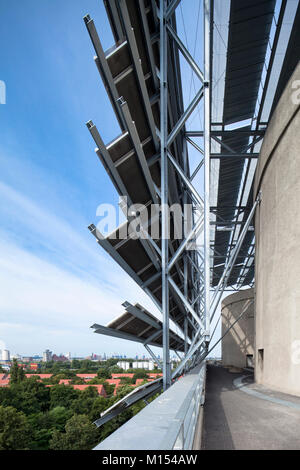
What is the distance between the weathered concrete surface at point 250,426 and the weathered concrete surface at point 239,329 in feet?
77.9

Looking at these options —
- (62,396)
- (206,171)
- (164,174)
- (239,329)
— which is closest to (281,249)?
(206,171)

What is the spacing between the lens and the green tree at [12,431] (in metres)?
41.9

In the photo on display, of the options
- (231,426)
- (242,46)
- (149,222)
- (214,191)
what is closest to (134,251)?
(149,222)

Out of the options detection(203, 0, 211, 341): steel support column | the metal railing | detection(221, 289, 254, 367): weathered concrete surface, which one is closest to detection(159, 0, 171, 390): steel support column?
detection(203, 0, 211, 341): steel support column

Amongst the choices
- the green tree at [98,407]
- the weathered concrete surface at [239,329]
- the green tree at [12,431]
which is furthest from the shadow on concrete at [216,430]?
the green tree at [98,407]

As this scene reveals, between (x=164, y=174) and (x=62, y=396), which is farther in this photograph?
(x=62, y=396)

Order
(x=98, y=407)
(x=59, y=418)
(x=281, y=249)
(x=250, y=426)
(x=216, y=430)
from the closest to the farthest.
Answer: (x=216, y=430), (x=250, y=426), (x=281, y=249), (x=59, y=418), (x=98, y=407)

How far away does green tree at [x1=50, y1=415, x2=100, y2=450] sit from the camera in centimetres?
4662

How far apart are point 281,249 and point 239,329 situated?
2527 centimetres

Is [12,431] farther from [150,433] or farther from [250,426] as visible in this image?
[150,433]

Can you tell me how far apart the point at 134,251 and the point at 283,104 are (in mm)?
7042

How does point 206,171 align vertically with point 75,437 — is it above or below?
above

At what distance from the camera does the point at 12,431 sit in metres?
43.1

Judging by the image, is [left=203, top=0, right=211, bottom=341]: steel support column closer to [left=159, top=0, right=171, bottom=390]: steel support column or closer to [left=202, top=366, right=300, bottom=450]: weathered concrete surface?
[left=159, top=0, right=171, bottom=390]: steel support column
